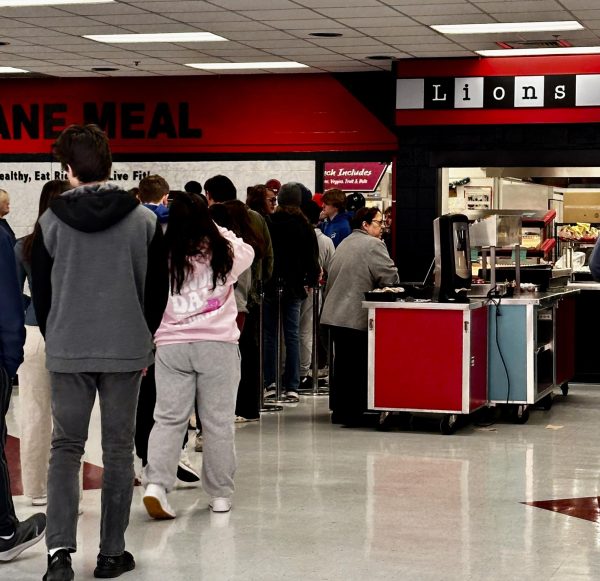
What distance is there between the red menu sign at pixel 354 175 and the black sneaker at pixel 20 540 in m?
7.61

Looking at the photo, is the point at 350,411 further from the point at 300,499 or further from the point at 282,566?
the point at 282,566

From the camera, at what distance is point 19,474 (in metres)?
6.21

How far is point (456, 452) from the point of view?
6875 millimetres

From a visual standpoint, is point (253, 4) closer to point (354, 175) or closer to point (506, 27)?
point (506, 27)

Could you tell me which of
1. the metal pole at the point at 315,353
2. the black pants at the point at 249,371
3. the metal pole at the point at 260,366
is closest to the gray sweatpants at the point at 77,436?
the black pants at the point at 249,371

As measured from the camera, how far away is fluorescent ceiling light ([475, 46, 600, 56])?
10.0 m

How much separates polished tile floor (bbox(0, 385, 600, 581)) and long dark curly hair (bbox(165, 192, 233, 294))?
104cm

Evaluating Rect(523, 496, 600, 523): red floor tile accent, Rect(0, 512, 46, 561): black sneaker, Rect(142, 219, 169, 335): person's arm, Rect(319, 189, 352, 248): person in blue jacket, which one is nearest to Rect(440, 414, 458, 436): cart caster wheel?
Rect(523, 496, 600, 523): red floor tile accent

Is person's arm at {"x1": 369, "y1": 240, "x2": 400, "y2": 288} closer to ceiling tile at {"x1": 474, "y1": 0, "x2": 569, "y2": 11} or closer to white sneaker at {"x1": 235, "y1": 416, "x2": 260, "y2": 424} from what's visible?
white sneaker at {"x1": 235, "y1": 416, "x2": 260, "y2": 424}

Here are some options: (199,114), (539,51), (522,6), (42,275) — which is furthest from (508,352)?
(199,114)

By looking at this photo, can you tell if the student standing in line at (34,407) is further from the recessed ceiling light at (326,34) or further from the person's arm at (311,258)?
the recessed ceiling light at (326,34)

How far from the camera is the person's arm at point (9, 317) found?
13.8ft

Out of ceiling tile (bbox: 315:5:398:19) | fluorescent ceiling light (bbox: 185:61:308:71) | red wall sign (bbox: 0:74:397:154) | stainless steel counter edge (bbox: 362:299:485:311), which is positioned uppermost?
fluorescent ceiling light (bbox: 185:61:308:71)

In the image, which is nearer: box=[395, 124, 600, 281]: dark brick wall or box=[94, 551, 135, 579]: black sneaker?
box=[94, 551, 135, 579]: black sneaker
